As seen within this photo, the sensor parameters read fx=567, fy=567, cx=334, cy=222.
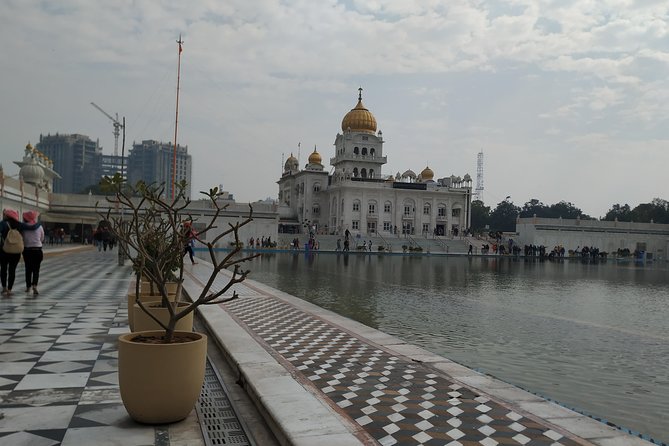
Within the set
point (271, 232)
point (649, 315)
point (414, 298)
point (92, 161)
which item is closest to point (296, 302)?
point (414, 298)

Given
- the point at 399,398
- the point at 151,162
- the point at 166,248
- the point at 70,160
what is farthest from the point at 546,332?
the point at 70,160

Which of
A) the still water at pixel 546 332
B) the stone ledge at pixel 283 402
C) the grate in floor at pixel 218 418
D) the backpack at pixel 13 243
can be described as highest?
the backpack at pixel 13 243

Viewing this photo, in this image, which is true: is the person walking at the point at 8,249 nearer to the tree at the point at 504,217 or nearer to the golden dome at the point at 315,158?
the golden dome at the point at 315,158

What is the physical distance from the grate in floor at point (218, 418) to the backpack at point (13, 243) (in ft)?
19.7

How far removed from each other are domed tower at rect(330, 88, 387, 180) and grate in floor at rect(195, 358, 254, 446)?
5692cm

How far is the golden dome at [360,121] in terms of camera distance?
62.2 metres

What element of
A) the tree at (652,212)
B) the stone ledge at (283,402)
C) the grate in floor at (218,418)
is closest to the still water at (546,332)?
the stone ledge at (283,402)

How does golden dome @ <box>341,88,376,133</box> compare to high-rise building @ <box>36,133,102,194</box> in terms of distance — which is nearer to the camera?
golden dome @ <box>341,88,376,133</box>

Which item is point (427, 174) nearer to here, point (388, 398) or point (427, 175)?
point (427, 175)

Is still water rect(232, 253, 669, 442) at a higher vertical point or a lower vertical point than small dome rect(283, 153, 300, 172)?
lower

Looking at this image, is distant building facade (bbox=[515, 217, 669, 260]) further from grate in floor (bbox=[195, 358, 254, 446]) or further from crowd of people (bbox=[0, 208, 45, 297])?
grate in floor (bbox=[195, 358, 254, 446])

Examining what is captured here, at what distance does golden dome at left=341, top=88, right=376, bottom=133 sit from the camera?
62156 millimetres

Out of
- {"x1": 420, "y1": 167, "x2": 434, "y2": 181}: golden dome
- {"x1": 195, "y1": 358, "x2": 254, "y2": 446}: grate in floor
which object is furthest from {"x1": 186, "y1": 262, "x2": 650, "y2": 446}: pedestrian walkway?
{"x1": 420, "y1": 167, "x2": 434, "y2": 181}: golden dome

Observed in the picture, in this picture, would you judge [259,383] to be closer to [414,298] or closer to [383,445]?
[383,445]
